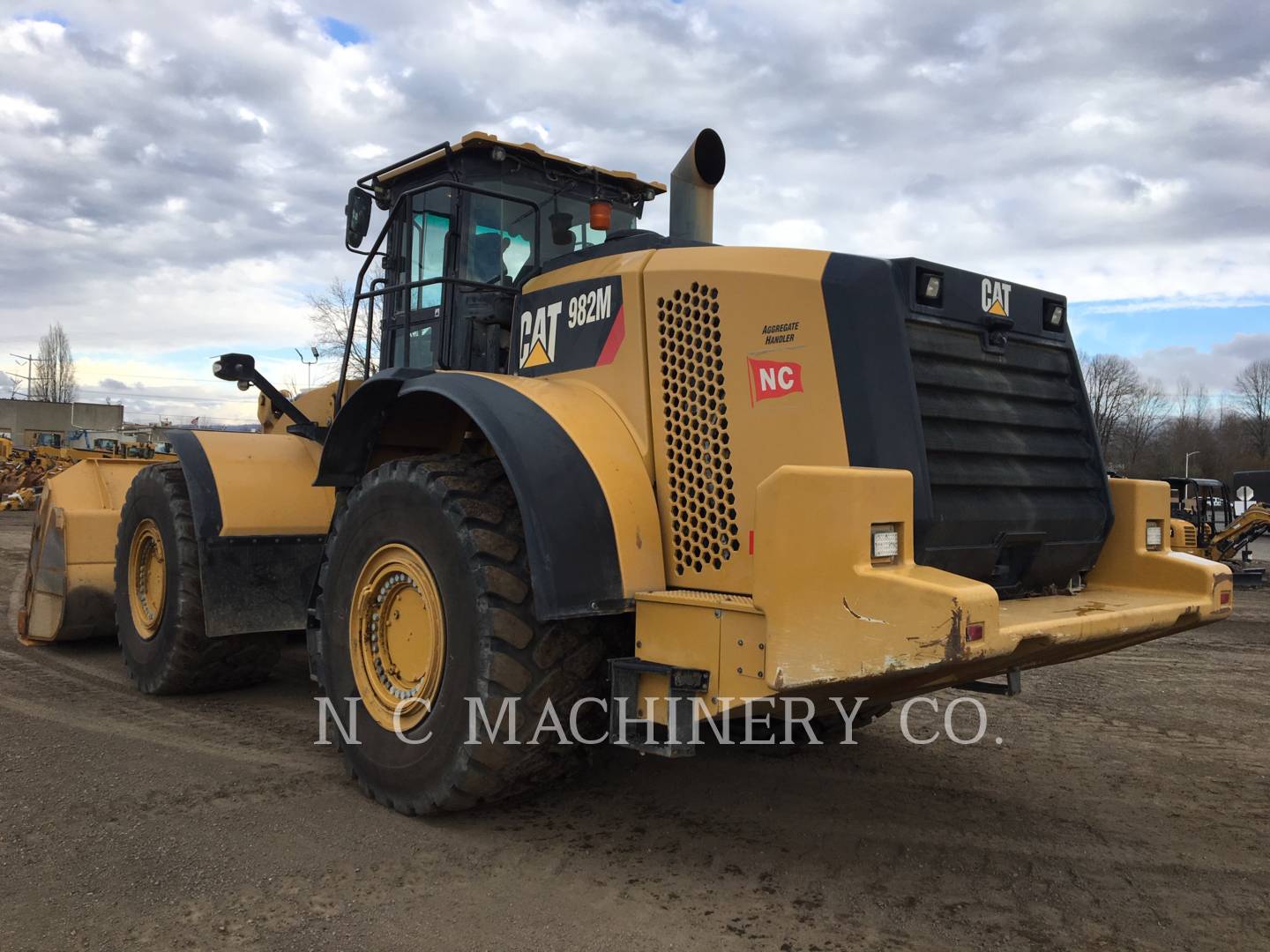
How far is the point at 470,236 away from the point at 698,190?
45.9 inches

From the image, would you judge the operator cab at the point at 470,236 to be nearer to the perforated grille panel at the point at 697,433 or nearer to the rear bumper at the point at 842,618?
the perforated grille panel at the point at 697,433

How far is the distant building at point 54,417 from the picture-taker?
76.9m

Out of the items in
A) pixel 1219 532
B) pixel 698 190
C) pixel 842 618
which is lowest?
pixel 842 618

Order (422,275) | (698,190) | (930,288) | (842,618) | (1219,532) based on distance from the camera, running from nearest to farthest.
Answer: (842,618) < (930,288) < (698,190) < (422,275) < (1219,532)

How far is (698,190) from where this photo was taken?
487 centimetres

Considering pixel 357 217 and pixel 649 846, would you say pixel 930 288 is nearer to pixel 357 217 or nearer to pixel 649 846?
pixel 649 846

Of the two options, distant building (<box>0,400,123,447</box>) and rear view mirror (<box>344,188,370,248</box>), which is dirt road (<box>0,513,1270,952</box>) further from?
distant building (<box>0,400,123,447</box>)

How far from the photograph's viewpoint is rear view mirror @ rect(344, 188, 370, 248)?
5410 mm

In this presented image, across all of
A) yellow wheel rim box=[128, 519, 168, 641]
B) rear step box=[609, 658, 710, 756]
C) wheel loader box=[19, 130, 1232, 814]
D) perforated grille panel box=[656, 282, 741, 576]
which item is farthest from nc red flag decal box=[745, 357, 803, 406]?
yellow wheel rim box=[128, 519, 168, 641]

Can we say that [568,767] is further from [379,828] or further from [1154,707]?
[1154,707]

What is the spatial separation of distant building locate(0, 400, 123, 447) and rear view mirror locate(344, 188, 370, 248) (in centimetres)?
7367

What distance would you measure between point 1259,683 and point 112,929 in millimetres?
7803

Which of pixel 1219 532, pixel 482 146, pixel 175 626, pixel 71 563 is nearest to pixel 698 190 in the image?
pixel 482 146

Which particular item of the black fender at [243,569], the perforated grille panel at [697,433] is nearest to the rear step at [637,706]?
the perforated grille panel at [697,433]
